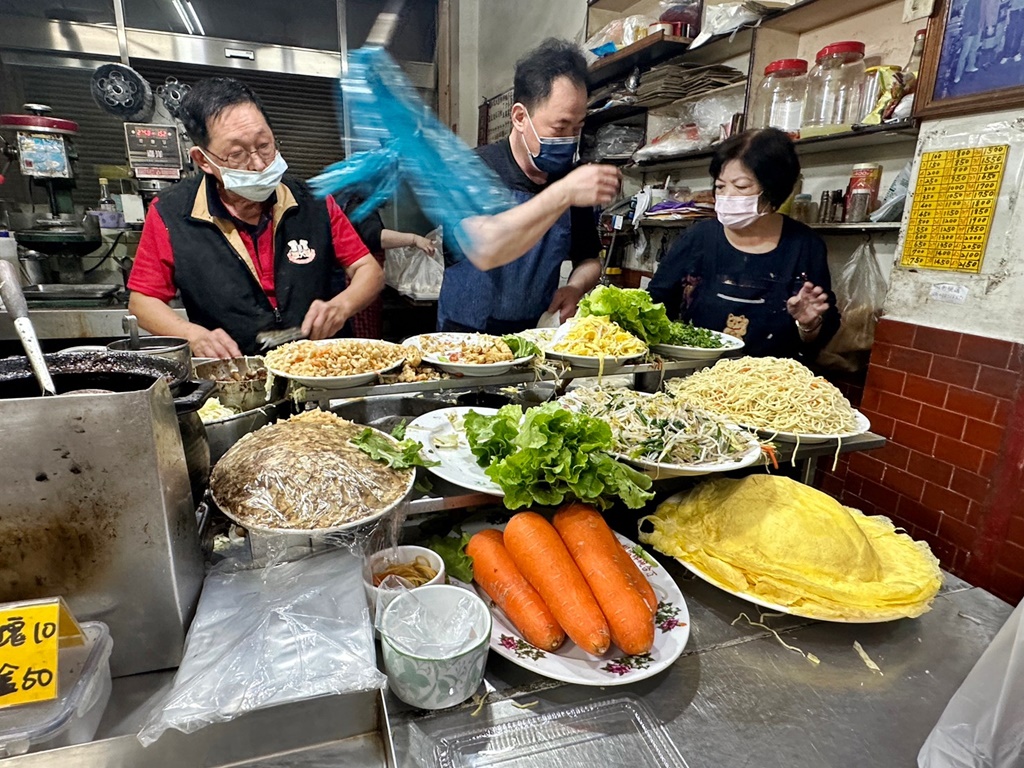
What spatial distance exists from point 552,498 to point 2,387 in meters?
1.08

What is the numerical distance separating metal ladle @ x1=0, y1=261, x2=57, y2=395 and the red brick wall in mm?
3111

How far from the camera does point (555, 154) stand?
270 cm

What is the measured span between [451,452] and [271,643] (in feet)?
2.17

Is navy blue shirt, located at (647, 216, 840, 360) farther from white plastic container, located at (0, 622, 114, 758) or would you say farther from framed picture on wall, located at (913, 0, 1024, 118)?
white plastic container, located at (0, 622, 114, 758)

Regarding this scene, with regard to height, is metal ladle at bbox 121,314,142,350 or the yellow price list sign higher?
the yellow price list sign

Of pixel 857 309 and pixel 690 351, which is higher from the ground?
pixel 857 309

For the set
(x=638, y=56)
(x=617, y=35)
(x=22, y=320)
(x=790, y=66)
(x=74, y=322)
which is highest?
(x=617, y=35)

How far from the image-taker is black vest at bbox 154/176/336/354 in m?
2.72

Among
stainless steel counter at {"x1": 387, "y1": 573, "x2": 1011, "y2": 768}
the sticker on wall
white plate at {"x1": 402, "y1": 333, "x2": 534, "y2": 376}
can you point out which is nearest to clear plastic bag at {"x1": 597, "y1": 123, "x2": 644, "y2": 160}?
the sticker on wall

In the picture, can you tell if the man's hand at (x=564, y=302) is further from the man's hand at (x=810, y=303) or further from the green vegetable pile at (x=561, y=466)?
the green vegetable pile at (x=561, y=466)

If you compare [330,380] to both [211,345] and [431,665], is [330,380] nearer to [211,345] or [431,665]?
[431,665]

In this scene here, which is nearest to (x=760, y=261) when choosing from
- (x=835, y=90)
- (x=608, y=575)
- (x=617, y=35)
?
(x=835, y=90)

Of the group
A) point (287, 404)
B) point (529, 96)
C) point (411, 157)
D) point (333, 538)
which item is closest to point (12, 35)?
point (411, 157)

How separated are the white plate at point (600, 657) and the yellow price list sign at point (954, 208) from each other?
2.22m
